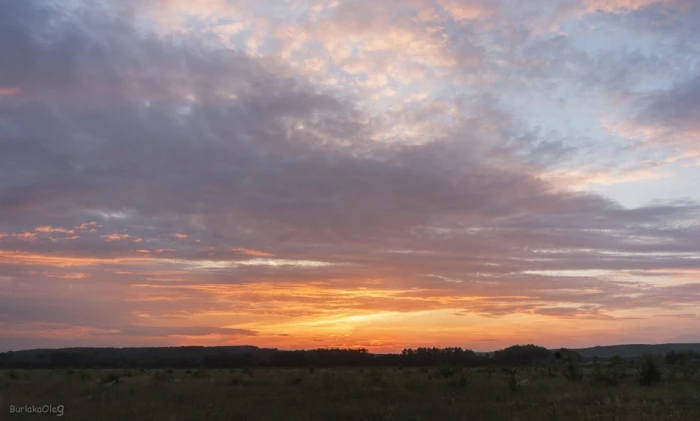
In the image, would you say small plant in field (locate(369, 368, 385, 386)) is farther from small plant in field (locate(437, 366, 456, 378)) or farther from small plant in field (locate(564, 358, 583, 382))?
small plant in field (locate(564, 358, 583, 382))

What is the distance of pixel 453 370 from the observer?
→ 43.7 m

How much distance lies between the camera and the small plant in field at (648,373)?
3296cm

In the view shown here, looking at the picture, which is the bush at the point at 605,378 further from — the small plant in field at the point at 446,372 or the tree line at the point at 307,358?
the tree line at the point at 307,358

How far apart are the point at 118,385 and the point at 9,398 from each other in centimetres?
875

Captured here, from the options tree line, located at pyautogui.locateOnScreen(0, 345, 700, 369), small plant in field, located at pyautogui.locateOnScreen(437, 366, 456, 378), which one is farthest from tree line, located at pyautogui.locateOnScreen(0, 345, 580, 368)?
small plant in field, located at pyautogui.locateOnScreen(437, 366, 456, 378)

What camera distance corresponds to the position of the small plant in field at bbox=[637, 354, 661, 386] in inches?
1298

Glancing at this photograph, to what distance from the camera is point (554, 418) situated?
18.8 metres

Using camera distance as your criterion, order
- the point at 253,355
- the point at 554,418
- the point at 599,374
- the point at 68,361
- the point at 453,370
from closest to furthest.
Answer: the point at 554,418 → the point at 599,374 → the point at 453,370 → the point at 68,361 → the point at 253,355

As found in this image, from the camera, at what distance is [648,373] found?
33344 millimetres

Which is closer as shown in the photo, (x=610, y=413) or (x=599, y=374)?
(x=610, y=413)

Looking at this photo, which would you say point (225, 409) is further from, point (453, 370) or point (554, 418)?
point (453, 370)

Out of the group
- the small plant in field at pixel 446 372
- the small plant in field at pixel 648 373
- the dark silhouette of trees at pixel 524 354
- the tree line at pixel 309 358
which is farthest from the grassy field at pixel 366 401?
the dark silhouette of trees at pixel 524 354

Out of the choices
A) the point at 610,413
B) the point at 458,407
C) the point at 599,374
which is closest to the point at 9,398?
the point at 458,407

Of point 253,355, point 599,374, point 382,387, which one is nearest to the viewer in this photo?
point 382,387
